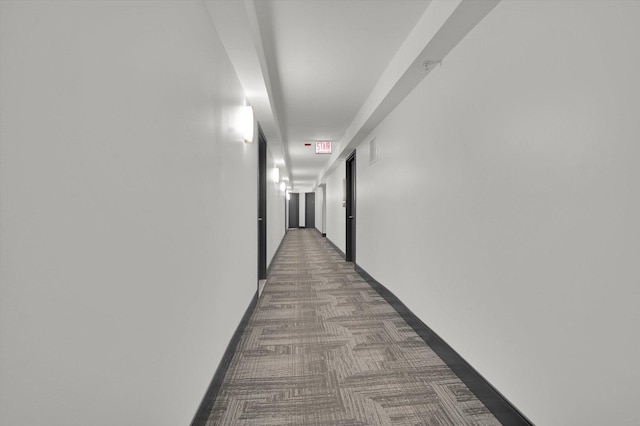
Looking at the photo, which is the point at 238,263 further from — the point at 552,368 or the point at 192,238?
the point at 552,368

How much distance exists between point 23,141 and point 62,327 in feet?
1.31

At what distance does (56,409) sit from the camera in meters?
0.64

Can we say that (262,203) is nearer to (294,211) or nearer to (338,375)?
(338,375)

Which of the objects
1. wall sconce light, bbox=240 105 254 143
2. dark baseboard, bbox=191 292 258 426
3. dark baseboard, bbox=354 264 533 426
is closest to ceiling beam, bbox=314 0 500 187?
wall sconce light, bbox=240 105 254 143

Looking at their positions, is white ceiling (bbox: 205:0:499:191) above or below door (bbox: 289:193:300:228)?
above

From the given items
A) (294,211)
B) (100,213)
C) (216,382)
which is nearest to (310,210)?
(294,211)

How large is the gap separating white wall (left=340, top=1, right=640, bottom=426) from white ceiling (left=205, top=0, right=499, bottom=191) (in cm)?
23

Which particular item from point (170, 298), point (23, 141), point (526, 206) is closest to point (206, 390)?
point (170, 298)

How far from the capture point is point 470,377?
191 cm

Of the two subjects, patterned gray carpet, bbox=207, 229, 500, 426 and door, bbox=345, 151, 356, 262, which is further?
door, bbox=345, 151, 356, 262

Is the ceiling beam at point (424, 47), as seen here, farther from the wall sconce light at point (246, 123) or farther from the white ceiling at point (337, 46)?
the wall sconce light at point (246, 123)

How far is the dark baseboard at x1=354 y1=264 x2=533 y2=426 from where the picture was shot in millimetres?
1557

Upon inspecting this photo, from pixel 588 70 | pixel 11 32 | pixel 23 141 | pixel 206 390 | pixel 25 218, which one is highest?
pixel 588 70

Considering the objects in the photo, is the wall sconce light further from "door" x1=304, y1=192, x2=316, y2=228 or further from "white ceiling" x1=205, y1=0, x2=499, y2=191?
"door" x1=304, y1=192, x2=316, y2=228
